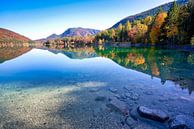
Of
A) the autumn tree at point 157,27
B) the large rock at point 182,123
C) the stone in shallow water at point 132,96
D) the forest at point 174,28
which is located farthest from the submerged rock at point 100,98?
the autumn tree at point 157,27

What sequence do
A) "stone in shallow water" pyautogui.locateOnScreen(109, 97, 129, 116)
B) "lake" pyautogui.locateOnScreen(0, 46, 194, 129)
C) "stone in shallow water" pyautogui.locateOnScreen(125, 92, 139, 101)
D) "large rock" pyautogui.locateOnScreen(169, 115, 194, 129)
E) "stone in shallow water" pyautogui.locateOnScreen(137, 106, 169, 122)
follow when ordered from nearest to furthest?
"large rock" pyautogui.locateOnScreen(169, 115, 194, 129)
"stone in shallow water" pyautogui.locateOnScreen(137, 106, 169, 122)
"lake" pyautogui.locateOnScreen(0, 46, 194, 129)
"stone in shallow water" pyautogui.locateOnScreen(109, 97, 129, 116)
"stone in shallow water" pyautogui.locateOnScreen(125, 92, 139, 101)

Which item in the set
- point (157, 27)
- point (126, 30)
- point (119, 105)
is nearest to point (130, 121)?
point (119, 105)

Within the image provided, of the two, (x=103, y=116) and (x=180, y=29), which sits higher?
(x=180, y=29)

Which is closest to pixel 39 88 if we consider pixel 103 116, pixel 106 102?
pixel 106 102

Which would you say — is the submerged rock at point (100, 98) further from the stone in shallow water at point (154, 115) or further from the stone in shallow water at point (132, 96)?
the stone in shallow water at point (154, 115)

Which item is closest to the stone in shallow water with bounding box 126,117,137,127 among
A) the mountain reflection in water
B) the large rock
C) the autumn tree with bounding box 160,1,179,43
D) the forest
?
the large rock

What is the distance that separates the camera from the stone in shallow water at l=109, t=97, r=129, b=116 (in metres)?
14.4

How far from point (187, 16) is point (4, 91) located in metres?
60.9

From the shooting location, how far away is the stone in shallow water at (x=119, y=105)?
14430 mm

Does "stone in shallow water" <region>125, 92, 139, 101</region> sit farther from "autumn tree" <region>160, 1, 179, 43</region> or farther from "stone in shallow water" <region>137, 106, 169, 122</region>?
→ "autumn tree" <region>160, 1, 179, 43</region>

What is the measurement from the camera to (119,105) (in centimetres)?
1580

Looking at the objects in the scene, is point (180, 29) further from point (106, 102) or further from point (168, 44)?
point (106, 102)

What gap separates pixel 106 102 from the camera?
1678 centimetres

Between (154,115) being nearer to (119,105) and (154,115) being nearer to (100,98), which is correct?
(119,105)
